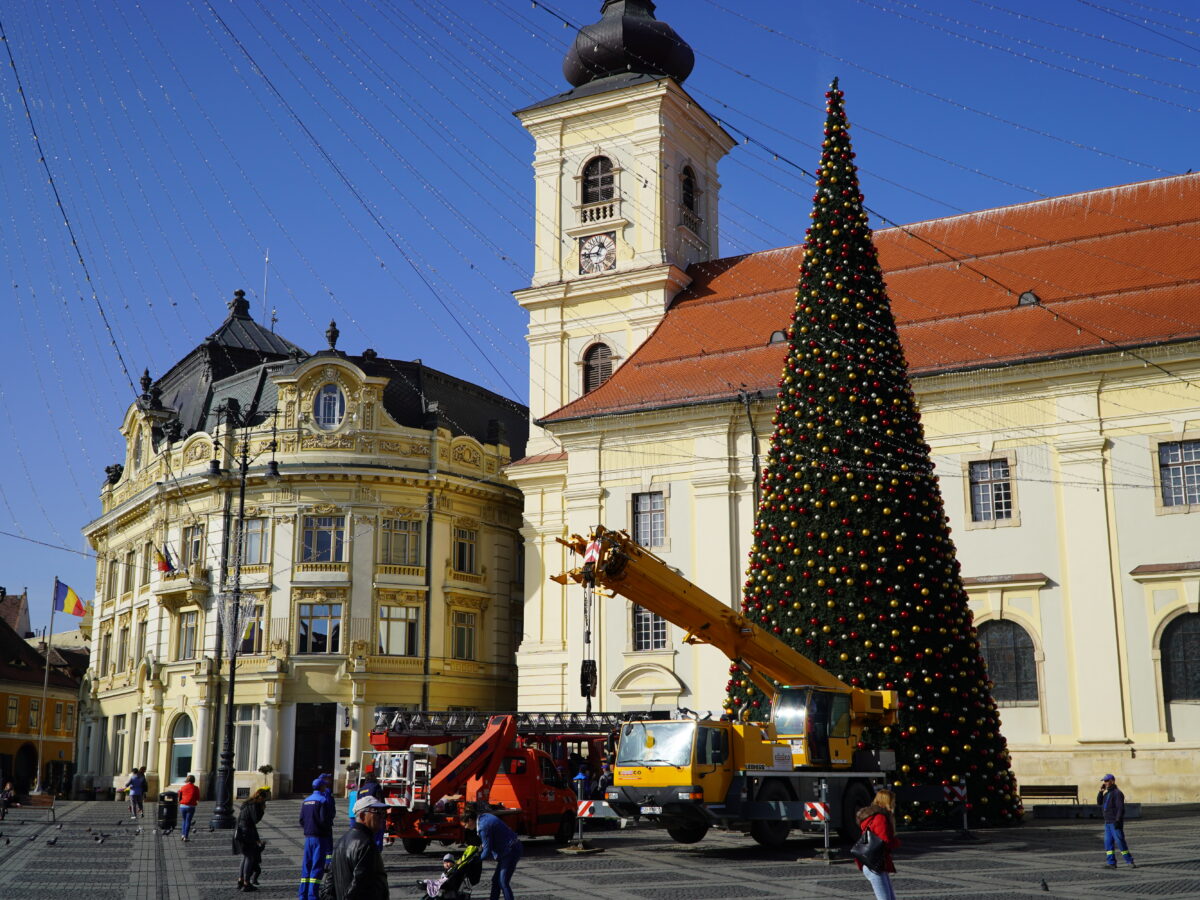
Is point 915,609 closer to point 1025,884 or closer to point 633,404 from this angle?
point 1025,884

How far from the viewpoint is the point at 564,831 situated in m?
23.9

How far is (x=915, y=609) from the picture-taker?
22.7 meters

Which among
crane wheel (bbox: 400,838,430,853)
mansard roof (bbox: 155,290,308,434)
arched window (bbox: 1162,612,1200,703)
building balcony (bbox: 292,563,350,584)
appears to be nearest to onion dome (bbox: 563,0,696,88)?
mansard roof (bbox: 155,290,308,434)

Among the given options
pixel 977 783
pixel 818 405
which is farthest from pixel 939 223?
pixel 977 783

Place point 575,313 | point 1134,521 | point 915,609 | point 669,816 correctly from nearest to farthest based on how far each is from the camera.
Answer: point 669,816 → point 915,609 → point 1134,521 → point 575,313

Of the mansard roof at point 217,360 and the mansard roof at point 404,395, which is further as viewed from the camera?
the mansard roof at point 217,360

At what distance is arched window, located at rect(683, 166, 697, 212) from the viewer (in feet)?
153

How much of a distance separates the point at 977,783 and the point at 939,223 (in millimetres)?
23036

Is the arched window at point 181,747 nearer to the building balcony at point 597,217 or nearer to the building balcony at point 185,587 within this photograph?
the building balcony at point 185,587

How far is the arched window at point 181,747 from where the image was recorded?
156ft

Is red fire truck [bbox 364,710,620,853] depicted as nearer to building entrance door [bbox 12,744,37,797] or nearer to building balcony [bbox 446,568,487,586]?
building balcony [bbox 446,568,487,586]

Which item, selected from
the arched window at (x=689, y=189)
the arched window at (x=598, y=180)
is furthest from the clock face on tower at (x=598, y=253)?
the arched window at (x=689, y=189)

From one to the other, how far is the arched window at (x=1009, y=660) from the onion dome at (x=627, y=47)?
2276 centimetres

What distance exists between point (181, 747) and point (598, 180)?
25.4 m
